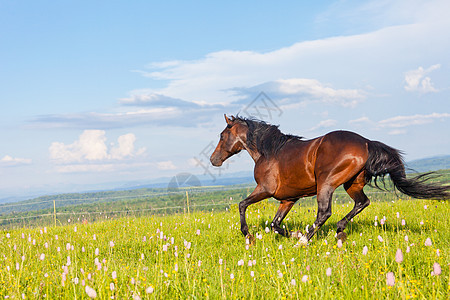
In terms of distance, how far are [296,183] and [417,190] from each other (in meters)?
2.32

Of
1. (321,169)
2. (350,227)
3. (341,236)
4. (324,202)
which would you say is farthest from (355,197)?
(350,227)

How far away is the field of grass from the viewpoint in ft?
12.7

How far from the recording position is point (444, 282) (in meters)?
4.15

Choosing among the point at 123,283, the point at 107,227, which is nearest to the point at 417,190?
the point at 123,283

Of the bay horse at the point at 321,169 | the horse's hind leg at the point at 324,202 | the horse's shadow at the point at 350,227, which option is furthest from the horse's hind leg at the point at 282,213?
the horse's hind leg at the point at 324,202

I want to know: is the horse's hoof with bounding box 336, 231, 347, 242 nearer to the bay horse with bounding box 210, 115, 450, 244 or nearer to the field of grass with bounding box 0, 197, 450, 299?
the bay horse with bounding box 210, 115, 450, 244

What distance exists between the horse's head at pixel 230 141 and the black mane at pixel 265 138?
171 mm

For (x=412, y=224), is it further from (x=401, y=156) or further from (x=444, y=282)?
(x=444, y=282)

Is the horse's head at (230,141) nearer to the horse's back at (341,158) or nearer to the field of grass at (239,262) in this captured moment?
the field of grass at (239,262)

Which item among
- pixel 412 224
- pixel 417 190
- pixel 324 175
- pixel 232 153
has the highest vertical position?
pixel 232 153

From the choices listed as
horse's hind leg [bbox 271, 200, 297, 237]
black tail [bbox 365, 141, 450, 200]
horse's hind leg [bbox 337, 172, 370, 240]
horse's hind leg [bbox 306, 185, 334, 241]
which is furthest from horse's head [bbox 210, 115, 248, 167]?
black tail [bbox 365, 141, 450, 200]

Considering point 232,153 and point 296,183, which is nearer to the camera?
point 296,183

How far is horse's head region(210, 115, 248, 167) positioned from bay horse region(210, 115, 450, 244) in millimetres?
113

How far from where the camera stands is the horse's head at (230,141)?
8.64 meters
